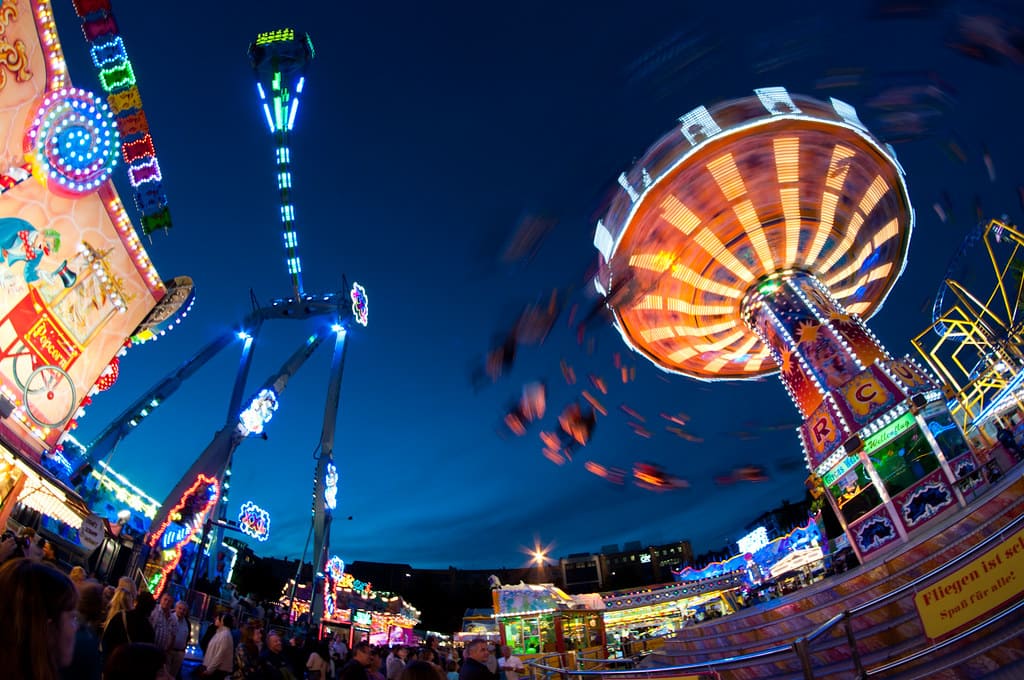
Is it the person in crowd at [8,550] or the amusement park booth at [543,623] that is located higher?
the amusement park booth at [543,623]

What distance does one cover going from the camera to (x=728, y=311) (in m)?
19.8

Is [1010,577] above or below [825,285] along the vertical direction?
below

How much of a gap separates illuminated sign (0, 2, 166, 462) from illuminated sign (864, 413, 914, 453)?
2011 centimetres

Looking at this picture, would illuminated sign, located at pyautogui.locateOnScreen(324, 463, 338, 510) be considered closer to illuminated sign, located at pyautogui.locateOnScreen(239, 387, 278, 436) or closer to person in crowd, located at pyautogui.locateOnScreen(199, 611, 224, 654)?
illuminated sign, located at pyautogui.locateOnScreen(239, 387, 278, 436)

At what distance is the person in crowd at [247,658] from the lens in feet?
22.5

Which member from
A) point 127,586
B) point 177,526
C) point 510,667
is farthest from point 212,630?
point 177,526

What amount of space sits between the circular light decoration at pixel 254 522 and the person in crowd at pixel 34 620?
32.1 metres

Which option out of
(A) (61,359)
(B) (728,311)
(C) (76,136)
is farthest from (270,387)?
(B) (728,311)

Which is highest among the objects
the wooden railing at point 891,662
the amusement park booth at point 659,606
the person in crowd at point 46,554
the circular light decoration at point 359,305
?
the circular light decoration at point 359,305

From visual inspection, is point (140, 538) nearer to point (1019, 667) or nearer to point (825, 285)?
point (1019, 667)

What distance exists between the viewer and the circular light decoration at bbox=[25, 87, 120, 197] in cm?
1063

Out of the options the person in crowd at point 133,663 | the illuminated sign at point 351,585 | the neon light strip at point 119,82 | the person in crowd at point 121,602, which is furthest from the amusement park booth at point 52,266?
the illuminated sign at point 351,585

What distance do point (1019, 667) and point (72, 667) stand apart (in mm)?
6831

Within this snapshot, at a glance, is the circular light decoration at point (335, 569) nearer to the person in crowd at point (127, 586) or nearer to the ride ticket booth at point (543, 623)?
the ride ticket booth at point (543, 623)
